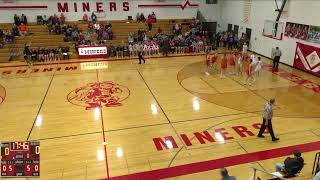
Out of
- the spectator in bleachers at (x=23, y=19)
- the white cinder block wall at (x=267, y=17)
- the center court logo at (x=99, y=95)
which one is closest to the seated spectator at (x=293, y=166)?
the center court logo at (x=99, y=95)

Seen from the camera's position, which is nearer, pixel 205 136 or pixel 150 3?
pixel 205 136

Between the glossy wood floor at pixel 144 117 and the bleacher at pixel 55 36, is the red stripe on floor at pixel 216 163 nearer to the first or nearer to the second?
the glossy wood floor at pixel 144 117

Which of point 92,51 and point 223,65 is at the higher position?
point 92,51

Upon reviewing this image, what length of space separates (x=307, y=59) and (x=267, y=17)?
5.30m

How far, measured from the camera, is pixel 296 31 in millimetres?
19062

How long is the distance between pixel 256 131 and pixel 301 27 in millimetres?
11197

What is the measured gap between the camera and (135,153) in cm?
926

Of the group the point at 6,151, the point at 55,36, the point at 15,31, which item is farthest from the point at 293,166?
the point at 15,31

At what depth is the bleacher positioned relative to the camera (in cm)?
2239

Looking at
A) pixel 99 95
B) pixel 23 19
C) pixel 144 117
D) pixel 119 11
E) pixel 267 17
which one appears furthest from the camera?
pixel 119 11

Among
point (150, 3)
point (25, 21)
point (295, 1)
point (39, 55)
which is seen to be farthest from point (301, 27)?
point (25, 21)

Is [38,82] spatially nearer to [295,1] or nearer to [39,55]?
[39,55]

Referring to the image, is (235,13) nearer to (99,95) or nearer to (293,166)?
(99,95)

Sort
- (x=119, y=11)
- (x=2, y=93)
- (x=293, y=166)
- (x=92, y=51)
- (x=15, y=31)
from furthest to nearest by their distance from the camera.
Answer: (x=119, y=11)
(x=15, y=31)
(x=92, y=51)
(x=2, y=93)
(x=293, y=166)
